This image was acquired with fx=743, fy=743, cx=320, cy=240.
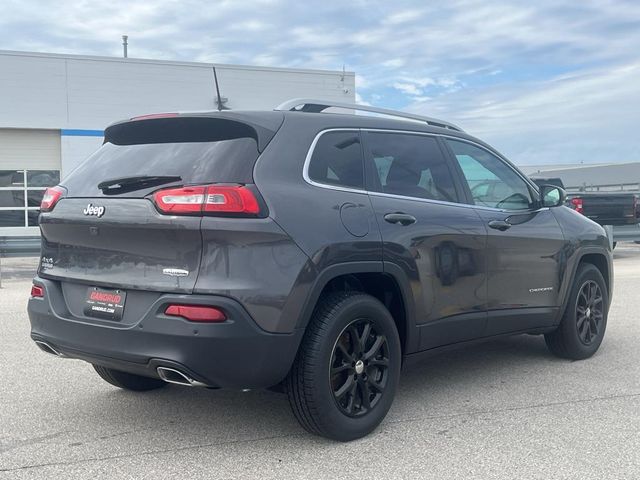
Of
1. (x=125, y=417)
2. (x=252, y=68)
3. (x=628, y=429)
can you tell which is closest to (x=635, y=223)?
(x=252, y=68)

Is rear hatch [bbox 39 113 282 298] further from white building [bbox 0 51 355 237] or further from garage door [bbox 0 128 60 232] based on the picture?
garage door [bbox 0 128 60 232]

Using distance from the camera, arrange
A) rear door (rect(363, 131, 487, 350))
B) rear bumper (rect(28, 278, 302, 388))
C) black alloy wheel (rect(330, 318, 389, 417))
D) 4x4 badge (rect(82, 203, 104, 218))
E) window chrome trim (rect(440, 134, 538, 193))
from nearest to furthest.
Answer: rear bumper (rect(28, 278, 302, 388)) < 4x4 badge (rect(82, 203, 104, 218)) < black alloy wheel (rect(330, 318, 389, 417)) < rear door (rect(363, 131, 487, 350)) < window chrome trim (rect(440, 134, 538, 193))

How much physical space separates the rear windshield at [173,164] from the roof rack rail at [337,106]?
66 cm

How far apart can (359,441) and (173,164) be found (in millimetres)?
1838

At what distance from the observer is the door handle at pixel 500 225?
5.15 m

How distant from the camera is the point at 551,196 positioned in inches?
230

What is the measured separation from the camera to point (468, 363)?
602 cm

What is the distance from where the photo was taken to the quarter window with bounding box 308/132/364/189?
13.7 ft

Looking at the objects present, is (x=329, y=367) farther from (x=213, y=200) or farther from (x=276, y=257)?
(x=213, y=200)

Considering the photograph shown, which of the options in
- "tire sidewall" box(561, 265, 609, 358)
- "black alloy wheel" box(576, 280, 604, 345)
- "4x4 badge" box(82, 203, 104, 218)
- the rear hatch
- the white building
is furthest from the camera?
the white building

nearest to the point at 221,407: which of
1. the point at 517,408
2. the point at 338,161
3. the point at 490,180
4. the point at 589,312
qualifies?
the point at 338,161

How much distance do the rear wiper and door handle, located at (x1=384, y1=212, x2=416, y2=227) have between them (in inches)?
49.2

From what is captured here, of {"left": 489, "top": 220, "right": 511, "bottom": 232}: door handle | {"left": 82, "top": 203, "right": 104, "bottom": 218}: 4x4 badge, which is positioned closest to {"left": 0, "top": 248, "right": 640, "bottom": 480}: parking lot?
{"left": 489, "top": 220, "right": 511, "bottom": 232}: door handle

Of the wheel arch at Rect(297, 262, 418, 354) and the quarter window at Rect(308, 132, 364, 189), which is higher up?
the quarter window at Rect(308, 132, 364, 189)
